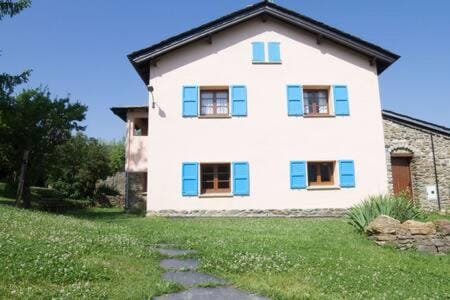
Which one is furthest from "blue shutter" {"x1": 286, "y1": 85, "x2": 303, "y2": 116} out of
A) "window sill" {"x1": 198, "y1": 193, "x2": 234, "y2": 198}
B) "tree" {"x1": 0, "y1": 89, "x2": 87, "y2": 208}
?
"tree" {"x1": 0, "y1": 89, "x2": 87, "y2": 208}

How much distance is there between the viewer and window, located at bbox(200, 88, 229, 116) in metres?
16.8

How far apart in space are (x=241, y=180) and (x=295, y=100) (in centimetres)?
A: 448

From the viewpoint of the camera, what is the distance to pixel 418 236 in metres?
8.91

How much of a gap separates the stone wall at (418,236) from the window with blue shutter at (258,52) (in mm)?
10203

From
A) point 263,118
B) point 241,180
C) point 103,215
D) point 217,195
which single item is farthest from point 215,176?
point 103,215

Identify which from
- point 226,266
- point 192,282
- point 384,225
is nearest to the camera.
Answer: point 192,282

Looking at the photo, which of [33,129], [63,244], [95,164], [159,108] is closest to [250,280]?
[63,244]

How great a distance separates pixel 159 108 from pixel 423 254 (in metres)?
11.7

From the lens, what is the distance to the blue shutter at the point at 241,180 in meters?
15.9

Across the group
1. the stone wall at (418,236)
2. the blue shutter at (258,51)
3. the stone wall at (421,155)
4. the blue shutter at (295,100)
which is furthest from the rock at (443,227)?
the blue shutter at (258,51)

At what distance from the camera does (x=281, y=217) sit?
15.9m

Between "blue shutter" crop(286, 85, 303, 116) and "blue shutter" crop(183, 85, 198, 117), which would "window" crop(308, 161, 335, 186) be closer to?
"blue shutter" crop(286, 85, 303, 116)

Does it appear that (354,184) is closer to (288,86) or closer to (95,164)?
(288,86)

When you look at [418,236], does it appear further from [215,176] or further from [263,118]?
[215,176]
